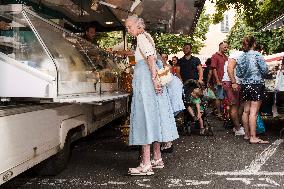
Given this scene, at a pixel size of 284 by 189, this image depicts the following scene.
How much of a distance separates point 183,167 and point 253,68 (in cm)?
296

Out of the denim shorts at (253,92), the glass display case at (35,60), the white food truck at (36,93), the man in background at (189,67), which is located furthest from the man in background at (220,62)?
the glass display case at (35,60)

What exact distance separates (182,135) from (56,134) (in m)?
4.95

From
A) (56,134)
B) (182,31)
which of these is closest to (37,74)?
(56,134)

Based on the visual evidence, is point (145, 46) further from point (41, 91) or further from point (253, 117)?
point (253, 117)

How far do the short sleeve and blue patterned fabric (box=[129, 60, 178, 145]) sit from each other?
15cm

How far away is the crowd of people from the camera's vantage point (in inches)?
230

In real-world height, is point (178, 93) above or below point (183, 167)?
above

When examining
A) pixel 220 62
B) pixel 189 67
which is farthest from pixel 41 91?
pixel 220 62

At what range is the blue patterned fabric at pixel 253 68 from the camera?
27.3ft

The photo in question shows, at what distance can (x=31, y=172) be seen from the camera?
5.78 meters

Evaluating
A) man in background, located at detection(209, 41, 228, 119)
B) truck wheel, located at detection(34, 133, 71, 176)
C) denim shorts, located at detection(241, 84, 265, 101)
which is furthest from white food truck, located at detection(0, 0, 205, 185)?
man in background, located at detection(209, 41, 228, 119)

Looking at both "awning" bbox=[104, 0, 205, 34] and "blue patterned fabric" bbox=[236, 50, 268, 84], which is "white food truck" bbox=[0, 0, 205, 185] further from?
"awning" bbox=[104, 0, 205, 34]

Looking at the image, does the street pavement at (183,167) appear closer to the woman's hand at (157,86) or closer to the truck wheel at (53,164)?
the truck wheel at (53,164)

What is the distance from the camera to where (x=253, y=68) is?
833 centimetres
